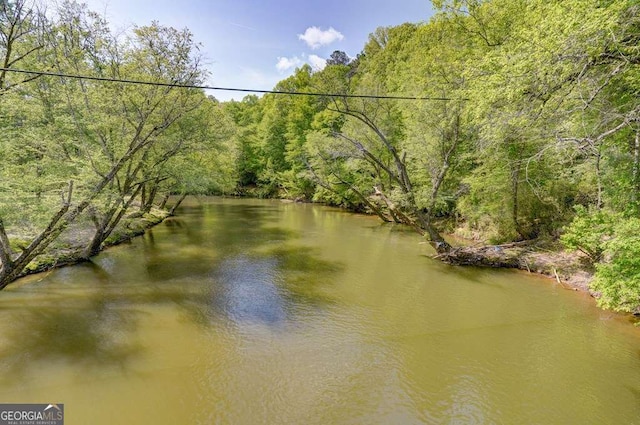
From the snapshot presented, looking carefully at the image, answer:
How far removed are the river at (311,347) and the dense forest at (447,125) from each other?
148cm

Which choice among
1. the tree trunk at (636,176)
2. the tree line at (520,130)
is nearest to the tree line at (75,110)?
the tree line at (520,130)

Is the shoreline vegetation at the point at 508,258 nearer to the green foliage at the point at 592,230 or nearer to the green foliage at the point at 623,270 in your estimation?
the green foliage at the point at 592,230

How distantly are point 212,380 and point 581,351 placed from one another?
7.20m

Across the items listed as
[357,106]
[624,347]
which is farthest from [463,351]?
[357,106]

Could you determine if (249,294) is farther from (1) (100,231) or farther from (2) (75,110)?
(2) (75,110)

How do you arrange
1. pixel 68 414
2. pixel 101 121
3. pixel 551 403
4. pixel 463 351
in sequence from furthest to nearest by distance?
pixel 101 121
pixel 463 351
pixel 551 403
pixel 68 414

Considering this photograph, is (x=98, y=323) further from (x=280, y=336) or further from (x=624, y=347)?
(x=624, y=347)

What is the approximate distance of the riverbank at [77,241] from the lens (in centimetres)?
1037

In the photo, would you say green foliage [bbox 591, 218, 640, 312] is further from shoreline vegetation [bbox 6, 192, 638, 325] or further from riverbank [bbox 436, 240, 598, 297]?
riverbank [bbox 436, 240, 598, 297]

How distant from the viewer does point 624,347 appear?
6.62 meters
